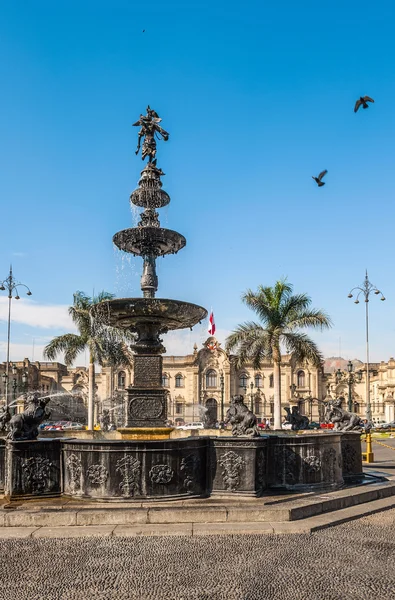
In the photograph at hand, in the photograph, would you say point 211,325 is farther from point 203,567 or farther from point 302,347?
point 203,567

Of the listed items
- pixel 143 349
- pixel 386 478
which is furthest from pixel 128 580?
pixel 386 478

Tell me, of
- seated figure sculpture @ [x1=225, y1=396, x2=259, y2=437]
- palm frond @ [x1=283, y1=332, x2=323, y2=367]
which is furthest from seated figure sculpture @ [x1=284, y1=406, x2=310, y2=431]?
palm frond @ [x1=283, y1=332, x2=323, y2=367]

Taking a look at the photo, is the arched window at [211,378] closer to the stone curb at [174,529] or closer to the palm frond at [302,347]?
the palm frond at [302,347]

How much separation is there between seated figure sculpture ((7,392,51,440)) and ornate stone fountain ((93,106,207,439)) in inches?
77.1

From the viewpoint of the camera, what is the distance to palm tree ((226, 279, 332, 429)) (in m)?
25.6

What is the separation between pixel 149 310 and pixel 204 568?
517 centimetres

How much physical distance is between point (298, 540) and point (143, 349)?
17.4 feet

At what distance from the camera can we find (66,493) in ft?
26.8

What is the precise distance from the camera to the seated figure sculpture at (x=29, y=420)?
8242 millimetres

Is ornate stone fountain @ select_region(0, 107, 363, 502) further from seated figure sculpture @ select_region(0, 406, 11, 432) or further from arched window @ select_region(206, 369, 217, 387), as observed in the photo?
arched window @ select_region(206, 369, 217, 387)

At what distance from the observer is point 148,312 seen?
10039mm

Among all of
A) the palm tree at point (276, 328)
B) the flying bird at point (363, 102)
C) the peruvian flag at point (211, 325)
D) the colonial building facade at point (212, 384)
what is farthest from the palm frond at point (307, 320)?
the colonial building facade at point (212, 384)

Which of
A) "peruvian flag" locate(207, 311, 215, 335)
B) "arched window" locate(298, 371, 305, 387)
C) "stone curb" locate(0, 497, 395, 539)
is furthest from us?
"arched window" locate(298, 371, 305, 387)

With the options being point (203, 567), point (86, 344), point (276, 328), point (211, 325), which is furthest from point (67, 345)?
point (211, 325)
